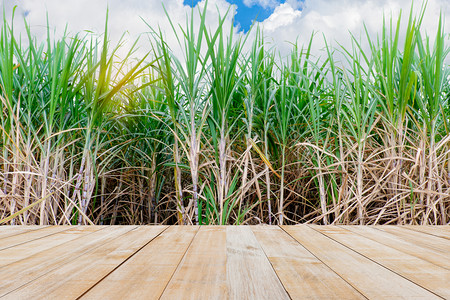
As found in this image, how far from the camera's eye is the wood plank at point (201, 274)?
0.57 m

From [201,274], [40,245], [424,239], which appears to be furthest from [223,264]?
[424,239]

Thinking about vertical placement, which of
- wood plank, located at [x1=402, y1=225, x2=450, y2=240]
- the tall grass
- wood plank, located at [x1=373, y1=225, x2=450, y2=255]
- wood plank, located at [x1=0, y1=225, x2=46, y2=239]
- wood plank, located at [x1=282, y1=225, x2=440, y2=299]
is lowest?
wood plank, located at [x1=282, y1=225, x2=440, y2=299]

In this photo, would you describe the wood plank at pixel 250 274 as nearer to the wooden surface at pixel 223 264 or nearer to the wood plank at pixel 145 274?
the wooden surface at pixel 223 264

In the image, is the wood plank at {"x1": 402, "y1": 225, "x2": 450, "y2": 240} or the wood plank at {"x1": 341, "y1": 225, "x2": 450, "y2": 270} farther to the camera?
the wood plank at {"x1": 402, "y1": 225, "x2": 450, "y2": 240}

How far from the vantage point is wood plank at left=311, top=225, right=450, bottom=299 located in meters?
0.63

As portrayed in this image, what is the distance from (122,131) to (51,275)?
1.70m

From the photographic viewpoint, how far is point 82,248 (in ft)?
3.07

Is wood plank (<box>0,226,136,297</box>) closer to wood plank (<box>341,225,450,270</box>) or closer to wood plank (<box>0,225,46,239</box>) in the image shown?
wood plank (<box>0,225,46,239</box>)

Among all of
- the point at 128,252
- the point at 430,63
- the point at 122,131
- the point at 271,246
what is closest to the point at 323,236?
the point at 271,246

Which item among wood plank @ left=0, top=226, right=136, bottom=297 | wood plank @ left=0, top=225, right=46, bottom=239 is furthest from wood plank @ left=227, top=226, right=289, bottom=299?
wood plank @ left=0, top=225, right=46, bottom=239

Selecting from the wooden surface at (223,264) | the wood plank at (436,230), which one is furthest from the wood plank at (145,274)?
the wood plank at (436,230)

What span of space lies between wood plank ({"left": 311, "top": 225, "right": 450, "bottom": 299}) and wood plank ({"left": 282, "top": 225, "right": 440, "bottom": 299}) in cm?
2

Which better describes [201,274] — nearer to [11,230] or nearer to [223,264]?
[223,264]

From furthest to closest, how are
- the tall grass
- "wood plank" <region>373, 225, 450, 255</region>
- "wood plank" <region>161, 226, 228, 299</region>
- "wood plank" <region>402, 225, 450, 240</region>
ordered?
the tall grass, "wood plank" <region>402, 225, 450, 240</region>, "wood plank" <region>373, 225, 450, 255</region>, "wood plank" <region>161, 226, 228, 299</region>
